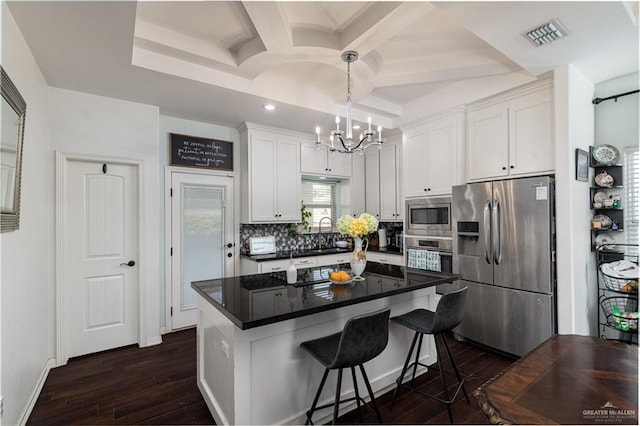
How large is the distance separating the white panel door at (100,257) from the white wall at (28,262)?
17cm

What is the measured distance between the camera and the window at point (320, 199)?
5.05 metres

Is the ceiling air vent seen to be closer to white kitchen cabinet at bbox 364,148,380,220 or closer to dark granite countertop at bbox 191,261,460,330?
dark granite countertop at bbox 191,261,460,330

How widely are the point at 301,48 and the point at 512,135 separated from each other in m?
2.28

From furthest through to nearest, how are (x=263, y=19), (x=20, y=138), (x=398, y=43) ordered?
(x=398, y=43) < (x=263, y=19) < (x=20, y=138)

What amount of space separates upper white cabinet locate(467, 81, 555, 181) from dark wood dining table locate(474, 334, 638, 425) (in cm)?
215

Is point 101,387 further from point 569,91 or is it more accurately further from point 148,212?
point 569,91

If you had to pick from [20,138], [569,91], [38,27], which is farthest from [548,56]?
[20,138]

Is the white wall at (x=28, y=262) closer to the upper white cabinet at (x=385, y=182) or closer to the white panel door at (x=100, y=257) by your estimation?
the white panel door at (x=100, y=257)

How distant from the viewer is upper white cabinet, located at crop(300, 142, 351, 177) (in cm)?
466

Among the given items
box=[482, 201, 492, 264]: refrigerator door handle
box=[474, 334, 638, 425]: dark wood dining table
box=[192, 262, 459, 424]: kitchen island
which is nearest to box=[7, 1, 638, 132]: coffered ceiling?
box=[482, 201, 492, 264]: refrigerator door handle

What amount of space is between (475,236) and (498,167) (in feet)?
2.53

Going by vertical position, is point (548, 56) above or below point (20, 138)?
above

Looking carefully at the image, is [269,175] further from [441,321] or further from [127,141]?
[441,321]

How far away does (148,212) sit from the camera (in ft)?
11.2
